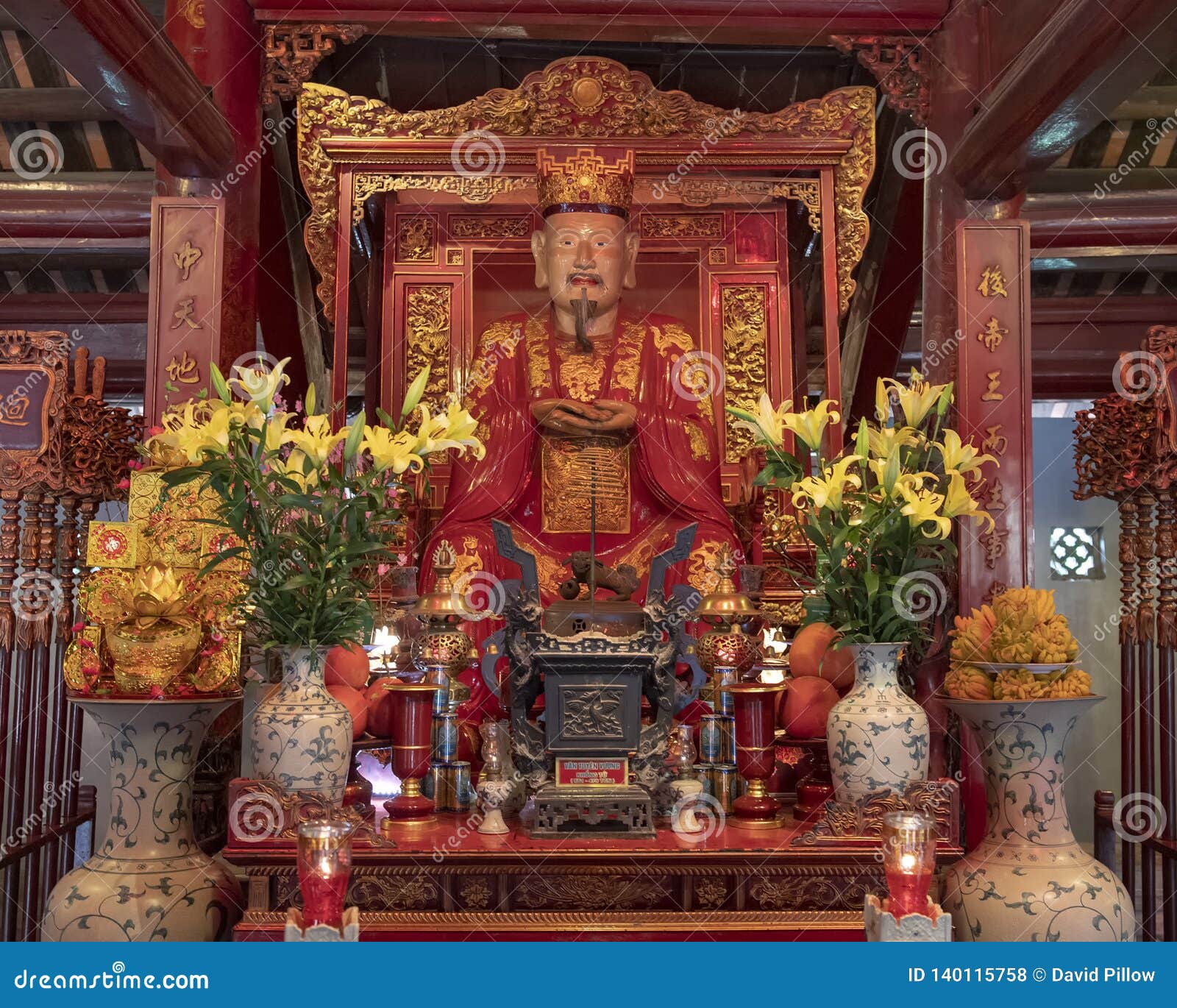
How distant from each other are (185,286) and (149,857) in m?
1.89

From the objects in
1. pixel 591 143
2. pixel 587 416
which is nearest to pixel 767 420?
pixel 587 416

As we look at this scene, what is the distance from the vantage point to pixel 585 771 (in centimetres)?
287

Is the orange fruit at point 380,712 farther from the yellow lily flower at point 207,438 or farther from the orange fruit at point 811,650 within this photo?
the orange fruit at point 811,650

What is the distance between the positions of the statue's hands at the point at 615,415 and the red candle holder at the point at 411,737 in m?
1.78

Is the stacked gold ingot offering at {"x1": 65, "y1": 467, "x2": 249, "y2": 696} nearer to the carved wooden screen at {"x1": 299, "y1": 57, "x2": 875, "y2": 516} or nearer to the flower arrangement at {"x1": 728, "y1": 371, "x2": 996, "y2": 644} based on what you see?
the flower arrangement at {"x1": 728, "y1": 371, "x2": 996, "y2": 644}

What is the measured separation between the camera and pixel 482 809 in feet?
9.63

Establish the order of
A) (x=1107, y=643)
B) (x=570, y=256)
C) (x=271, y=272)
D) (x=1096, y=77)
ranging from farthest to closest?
1. (x=1107, y=643)
2. (x=271, y=272)
3. (x=570, y=256)
4. (x=1096, y=77)

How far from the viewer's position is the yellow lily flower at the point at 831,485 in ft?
9.29

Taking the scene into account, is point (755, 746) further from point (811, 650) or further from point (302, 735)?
point (302, 735)

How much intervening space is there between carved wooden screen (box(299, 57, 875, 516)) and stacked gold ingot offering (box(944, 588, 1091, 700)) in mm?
1937
